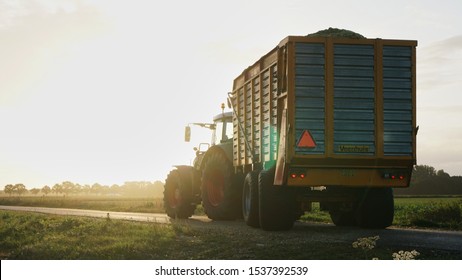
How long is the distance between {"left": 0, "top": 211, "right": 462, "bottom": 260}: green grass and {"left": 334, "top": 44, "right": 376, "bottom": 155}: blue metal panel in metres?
2.11

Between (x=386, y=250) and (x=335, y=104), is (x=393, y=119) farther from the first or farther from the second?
(x=386, y=250)

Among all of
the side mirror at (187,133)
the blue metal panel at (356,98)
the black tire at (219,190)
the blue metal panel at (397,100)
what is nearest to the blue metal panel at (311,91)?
the blue metal panel at (356,98)

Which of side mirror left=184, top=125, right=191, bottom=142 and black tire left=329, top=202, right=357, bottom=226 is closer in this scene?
black tire left=329, top=202, right=357, bottom=226

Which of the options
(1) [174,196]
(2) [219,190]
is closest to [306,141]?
(2) [219,190]

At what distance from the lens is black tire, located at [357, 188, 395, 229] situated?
13938 millimetres

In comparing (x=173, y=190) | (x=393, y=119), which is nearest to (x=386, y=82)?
(x=393, y=119)

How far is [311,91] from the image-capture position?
40.6 feet

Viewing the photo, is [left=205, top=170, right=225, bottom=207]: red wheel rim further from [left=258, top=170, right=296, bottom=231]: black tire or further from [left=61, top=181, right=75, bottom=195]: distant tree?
[left=61, top=181, right=75, bottom=195]: distant tree

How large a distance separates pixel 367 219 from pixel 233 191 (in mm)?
3709

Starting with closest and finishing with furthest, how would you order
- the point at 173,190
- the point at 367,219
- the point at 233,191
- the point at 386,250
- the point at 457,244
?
the point at 386,250
the point at 457,244
the point at 367,219
the point at 233,191
the point at 173,190

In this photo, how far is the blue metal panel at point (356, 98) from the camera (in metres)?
12.5

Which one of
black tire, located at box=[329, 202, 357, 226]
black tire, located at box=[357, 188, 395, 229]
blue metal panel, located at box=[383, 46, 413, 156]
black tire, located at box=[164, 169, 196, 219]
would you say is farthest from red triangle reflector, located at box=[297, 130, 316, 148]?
black tire, located at box=[164, 169, 196, 219]
